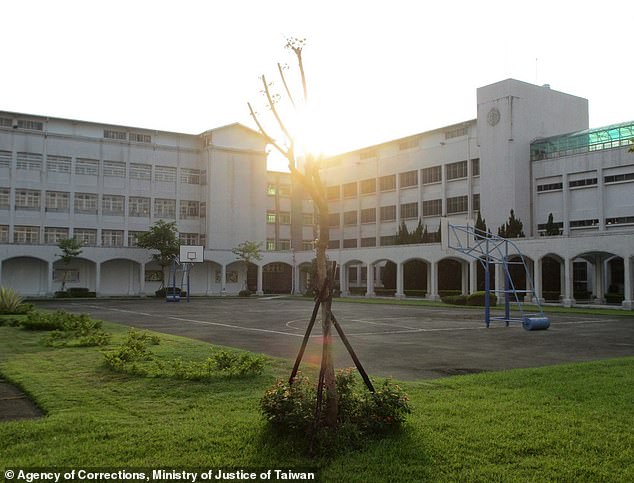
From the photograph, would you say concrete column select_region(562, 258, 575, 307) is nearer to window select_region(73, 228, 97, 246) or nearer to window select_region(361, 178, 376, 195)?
window select_region(361, 178, 376, 195)

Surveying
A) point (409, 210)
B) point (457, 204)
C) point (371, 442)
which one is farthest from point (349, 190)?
point (371, 442)

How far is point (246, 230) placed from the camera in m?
64.2

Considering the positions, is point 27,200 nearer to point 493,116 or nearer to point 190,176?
point 190,176

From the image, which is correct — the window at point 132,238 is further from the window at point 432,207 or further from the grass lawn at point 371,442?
the grass lawn at point 371,442

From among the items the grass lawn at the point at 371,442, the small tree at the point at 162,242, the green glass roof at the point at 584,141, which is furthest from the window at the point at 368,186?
the grass lawn at the point at 371,442

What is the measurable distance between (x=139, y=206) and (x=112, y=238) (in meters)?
4.18

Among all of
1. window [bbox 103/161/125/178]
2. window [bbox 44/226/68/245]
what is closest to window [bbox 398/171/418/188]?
window [bbox 103/161/125/178]

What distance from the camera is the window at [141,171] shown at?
6009 centimetres

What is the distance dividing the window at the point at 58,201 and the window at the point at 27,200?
35.2 inches

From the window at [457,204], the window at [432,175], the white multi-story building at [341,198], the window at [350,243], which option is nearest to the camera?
the white multi-story building at [341,198]

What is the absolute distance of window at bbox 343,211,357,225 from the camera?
67750mm

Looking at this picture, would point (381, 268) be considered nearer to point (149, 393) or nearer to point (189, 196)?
point (189, 196)

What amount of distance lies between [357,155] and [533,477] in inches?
2535

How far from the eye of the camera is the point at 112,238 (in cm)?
5906
